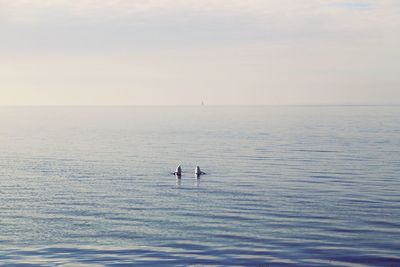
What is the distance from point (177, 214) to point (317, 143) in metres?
76.3

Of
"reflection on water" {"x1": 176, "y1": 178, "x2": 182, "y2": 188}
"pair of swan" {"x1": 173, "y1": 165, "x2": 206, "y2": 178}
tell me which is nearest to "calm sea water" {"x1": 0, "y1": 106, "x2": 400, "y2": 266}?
"reflection on water" {"x1": 176, "y1": 178, "x2": 182, "y2": 188}

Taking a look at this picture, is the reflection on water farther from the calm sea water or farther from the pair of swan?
the pair of swan

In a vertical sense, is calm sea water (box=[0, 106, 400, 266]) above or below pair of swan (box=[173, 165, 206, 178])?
below

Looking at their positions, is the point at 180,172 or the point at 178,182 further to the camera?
the point at 180,172

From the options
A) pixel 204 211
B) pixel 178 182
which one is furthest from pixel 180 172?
pixel 204 211

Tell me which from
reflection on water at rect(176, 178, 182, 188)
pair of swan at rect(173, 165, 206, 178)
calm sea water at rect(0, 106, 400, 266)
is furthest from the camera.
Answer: pair of swan at rect(173, 165, 206, 178)

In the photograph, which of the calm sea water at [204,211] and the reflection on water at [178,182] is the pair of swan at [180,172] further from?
the reflection on water at [178,182]

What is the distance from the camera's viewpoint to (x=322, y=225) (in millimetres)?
44031

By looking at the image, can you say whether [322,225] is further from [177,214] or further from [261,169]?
[261,169]

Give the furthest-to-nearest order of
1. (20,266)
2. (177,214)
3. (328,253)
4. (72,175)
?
1. (72,175)
2. (177,214)
3. (328,253)
4. (20,266)

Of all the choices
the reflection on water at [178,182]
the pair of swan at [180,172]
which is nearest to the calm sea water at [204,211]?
the reflection on water at [178,182]

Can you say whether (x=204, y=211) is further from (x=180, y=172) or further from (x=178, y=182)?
(x=180, y=172)

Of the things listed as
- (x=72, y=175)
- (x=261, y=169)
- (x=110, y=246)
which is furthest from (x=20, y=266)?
(x=261, y=169)

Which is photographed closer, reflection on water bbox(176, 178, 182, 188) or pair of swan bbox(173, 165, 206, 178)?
reflection on water bbox(176, 178, 182, 188)
